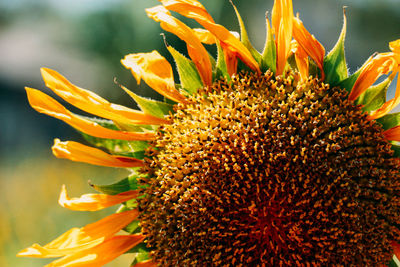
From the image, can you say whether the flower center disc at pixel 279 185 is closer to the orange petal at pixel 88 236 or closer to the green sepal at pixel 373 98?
the green sepal at pixel 373 98

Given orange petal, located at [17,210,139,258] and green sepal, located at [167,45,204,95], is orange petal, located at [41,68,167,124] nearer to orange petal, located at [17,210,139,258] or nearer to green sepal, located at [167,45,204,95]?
green sepal, located at [167,45,204,95]

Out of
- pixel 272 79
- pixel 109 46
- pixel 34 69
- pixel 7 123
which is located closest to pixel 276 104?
pixel 272 79

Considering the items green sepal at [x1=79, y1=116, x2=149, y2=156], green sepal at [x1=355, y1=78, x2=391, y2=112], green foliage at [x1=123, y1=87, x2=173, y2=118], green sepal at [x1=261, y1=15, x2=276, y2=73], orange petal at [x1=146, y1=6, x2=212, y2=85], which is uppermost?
orange petal at [x1=146, y1=6, x2=212, y2=85]

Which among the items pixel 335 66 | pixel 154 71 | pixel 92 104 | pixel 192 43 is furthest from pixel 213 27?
pixel 92 104

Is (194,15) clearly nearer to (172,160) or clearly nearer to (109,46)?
(172,160)

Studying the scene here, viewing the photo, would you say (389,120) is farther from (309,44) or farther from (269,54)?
(269,54)

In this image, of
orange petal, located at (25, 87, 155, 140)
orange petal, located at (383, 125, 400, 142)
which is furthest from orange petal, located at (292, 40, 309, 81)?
orange petal, located at (25, 87, 155, 140)
